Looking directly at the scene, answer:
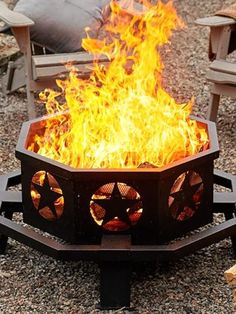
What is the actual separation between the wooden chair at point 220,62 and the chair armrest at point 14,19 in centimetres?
111

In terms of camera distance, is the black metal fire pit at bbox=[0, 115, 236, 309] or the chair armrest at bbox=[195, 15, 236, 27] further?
the chair armrest at bbox=[195, 15, 236, 27]

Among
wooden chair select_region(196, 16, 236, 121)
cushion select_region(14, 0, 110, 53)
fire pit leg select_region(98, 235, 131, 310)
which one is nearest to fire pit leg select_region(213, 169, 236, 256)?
A: fire pit leg select_region(98, 235, 131, 310)

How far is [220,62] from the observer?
4.69 metres

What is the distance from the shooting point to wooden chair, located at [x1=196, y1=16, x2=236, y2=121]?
4.60m

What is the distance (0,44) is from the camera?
6121 mm

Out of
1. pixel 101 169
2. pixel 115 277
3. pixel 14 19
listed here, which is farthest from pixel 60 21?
pixel 115 277

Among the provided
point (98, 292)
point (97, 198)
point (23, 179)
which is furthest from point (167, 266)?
point (23, 179)

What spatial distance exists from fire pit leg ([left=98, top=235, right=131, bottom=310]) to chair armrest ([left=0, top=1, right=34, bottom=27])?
6.75ft

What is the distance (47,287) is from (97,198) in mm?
495

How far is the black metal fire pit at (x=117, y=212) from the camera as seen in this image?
2.86 metres

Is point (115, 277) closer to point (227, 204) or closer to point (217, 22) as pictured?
point (227, 204)

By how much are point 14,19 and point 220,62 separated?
135 cm

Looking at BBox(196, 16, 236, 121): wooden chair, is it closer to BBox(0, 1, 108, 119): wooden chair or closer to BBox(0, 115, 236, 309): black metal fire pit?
BBox(0, 1, 108, 119): wooden chair

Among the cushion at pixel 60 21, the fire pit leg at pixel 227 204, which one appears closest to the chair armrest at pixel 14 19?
the cushion at pixel 60 21
